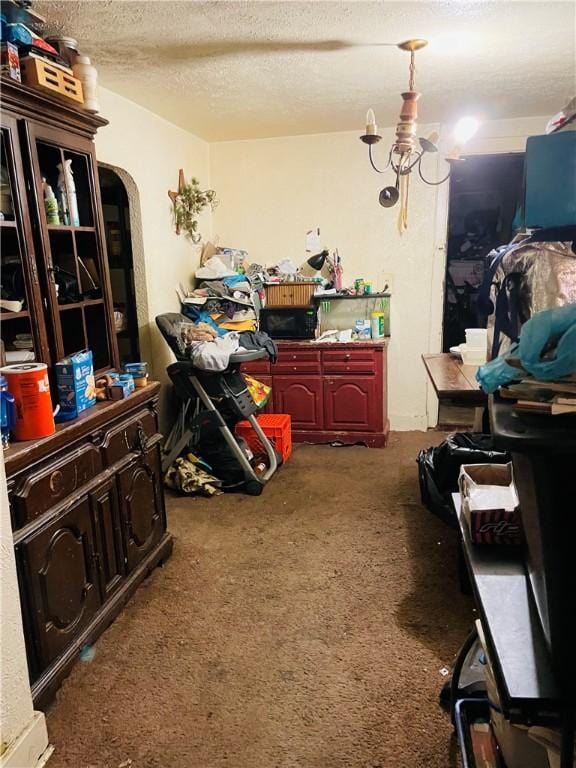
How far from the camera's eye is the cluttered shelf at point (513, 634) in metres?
0.95

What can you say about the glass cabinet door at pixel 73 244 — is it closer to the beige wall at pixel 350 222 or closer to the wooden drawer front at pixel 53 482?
the wooden drawer front at pixel 53 482

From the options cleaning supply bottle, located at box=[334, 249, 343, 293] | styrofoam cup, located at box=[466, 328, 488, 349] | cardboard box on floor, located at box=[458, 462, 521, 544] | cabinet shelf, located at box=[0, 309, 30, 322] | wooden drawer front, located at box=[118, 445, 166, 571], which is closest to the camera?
cardboard box on floor, located at box=[458, 462, 521, 544]

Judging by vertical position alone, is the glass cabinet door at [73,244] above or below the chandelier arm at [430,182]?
below

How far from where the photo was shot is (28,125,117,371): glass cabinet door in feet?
6.84

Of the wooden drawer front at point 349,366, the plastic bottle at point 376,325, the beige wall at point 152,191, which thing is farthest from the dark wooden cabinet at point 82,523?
the plastic bottle at point 376,325

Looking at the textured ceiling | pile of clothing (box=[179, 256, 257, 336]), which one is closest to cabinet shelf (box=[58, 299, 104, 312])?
the textured ceiling

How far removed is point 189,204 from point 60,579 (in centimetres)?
311

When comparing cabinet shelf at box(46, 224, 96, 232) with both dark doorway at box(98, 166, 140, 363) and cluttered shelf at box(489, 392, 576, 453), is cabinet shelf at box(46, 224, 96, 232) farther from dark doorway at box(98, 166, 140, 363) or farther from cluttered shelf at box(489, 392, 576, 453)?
cluttered shelf at box(489, 392, 576, 453)

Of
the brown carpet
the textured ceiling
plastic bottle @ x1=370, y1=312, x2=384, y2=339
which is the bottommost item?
the brown carpet

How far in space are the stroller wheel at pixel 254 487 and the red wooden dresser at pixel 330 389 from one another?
1.00 m

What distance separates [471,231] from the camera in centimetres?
525

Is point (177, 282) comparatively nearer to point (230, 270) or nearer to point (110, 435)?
point (230, 270)

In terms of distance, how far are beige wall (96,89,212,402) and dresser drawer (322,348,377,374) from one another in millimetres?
1264

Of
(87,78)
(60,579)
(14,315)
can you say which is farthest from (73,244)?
(60,579)
